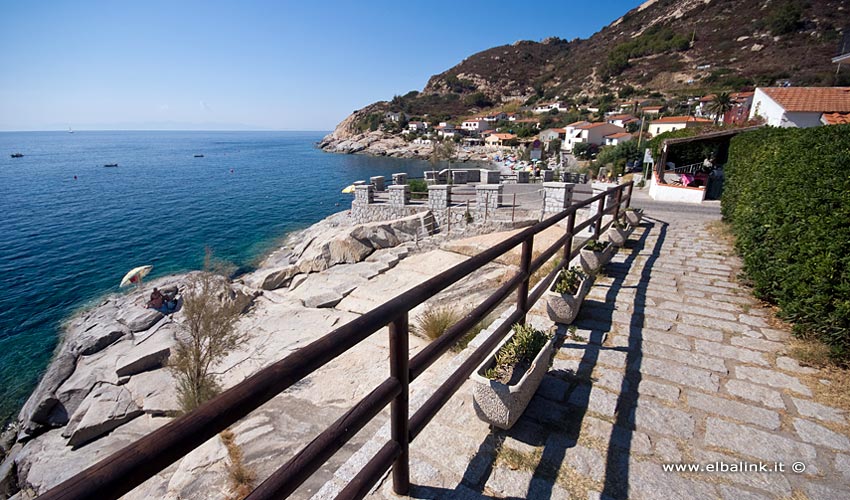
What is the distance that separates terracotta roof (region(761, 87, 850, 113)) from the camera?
20.2 m

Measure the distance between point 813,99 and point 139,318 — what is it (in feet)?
114

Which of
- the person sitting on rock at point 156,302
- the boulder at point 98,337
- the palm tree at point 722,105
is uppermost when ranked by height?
the palm tree at point 722,105

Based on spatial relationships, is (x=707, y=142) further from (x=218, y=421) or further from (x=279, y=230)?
(x=279, y=230)

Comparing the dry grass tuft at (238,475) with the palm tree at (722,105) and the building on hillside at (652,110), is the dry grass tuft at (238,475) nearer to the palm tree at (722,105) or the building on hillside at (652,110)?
the palm tree at (722,105)

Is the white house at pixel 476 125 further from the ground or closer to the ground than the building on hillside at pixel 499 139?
further from the ground

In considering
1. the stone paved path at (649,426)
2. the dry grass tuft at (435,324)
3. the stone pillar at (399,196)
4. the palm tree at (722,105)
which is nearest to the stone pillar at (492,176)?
the stone pillar at (399,196)

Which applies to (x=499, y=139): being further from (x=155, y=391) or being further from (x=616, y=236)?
(x=155, y=391)

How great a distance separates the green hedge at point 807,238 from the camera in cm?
337

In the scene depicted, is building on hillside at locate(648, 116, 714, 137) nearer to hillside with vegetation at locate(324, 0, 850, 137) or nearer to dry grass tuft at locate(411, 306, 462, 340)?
hillside with vegetation at locate(324, 0, 850, 137)

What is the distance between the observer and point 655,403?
299 centimetres

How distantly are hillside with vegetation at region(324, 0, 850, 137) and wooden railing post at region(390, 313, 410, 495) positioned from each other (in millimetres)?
68111

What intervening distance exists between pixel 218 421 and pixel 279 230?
1128 inches

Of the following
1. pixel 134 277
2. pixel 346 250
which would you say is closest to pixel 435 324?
pixel 346 250

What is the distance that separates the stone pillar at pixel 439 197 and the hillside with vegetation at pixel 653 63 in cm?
5724
